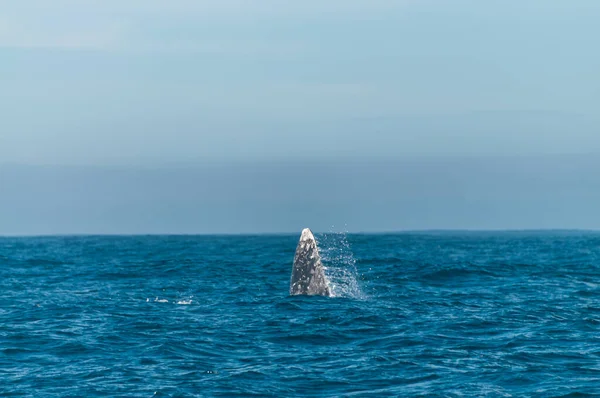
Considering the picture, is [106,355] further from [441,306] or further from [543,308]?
[543,308]

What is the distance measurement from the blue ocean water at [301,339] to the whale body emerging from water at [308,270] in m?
0.68

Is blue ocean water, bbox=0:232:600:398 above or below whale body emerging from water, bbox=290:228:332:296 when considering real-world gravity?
below

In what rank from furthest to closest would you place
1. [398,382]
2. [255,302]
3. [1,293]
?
Answer: [1,293], [255,302], [398,382]

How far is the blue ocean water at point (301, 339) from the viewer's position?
16375 mm

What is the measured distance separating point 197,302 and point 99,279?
12.9 metres

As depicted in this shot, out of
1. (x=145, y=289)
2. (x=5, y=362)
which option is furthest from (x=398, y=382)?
(x=145, y=289)

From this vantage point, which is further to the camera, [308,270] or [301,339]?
[308,270]

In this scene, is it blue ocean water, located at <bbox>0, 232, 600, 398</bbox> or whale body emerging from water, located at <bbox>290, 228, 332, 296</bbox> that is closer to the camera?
blue ocean water, located at <bbox>0, 232, 600, 398</bbox>

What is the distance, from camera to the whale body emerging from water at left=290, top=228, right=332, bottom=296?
92.2 feet

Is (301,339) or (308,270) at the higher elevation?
(308,270)

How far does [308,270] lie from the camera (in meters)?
29.2

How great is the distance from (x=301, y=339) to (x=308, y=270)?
26.0ft

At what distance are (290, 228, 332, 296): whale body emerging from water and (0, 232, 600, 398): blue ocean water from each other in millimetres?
684

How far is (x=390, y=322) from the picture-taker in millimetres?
23938
